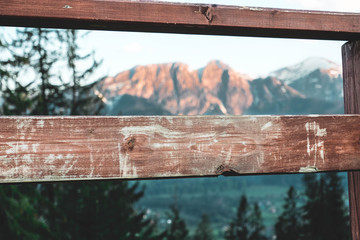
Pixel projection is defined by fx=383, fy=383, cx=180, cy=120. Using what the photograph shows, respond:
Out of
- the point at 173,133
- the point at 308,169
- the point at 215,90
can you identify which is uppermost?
the point at 215,90

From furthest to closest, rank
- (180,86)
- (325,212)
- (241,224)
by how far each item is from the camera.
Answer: (180,86) → (241,224) → (325,212)

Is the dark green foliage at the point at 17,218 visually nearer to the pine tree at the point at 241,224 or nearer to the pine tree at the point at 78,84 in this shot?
the pine tree at the point at 78,84

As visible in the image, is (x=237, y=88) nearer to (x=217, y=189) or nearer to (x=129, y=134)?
(x=217, y=189)

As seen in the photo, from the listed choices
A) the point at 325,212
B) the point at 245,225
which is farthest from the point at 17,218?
the point at 245,225

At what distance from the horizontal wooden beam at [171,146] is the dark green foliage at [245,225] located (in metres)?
32.9

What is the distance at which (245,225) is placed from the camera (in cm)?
3491

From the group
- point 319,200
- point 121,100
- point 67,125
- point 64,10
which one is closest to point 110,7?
point 64,10

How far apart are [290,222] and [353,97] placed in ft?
105

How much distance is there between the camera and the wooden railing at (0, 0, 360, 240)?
957 mm

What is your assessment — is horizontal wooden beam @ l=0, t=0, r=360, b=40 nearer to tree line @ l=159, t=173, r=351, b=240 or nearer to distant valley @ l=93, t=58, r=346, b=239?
tree line @ l=159, t=173, r=351, b=240

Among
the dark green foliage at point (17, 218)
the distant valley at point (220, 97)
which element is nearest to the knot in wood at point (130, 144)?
the dark green foliage at point (17, 218)

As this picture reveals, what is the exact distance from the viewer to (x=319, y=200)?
2955 centimetres

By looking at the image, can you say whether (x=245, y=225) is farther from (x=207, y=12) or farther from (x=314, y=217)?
(x=207, y=12)

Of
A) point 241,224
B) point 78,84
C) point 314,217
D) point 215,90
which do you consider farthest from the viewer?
point 215,90
